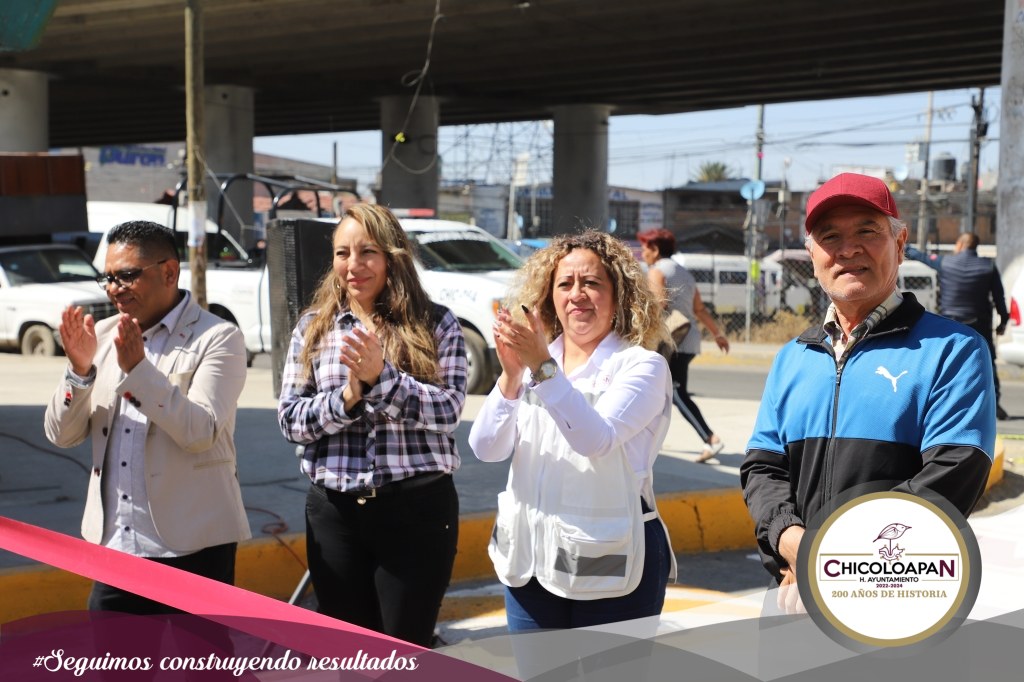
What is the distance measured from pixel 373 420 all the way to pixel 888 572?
73.3 inches

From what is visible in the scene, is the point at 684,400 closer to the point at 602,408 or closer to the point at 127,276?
the point at 602,408

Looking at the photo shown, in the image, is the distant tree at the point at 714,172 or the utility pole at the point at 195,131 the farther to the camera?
the distant tree at the point at 714,172

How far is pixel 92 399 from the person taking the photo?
11.9 feet

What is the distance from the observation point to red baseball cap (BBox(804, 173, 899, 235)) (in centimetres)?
243

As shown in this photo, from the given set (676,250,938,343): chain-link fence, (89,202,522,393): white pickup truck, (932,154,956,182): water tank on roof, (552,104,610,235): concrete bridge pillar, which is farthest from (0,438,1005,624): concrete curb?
(932,154,956,182): water tank on roof

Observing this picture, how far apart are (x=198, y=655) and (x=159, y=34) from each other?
26.7 metres

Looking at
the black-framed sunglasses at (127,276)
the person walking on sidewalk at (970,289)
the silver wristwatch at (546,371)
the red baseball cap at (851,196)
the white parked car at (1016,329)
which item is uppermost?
the red baseball cap at (851,196)

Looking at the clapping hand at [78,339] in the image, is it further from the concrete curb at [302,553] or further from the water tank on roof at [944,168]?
the water tank on roof at [944,168]

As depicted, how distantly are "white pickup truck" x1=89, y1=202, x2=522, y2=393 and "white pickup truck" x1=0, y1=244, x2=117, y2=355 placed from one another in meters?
1.66

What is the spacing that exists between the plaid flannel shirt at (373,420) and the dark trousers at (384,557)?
77 millimetres

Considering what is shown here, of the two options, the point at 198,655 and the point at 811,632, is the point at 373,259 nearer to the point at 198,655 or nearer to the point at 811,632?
the point at 198,655

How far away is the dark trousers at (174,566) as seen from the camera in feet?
10.7

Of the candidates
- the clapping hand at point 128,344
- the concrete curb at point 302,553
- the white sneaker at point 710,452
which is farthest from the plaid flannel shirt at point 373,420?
the white sneaker at point 710,452

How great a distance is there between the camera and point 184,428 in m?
3.42
